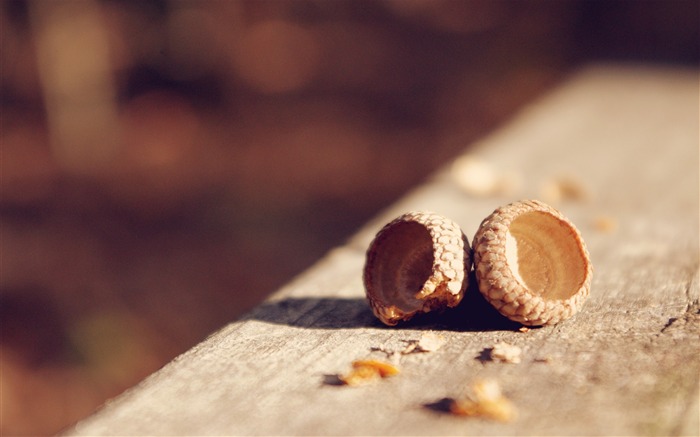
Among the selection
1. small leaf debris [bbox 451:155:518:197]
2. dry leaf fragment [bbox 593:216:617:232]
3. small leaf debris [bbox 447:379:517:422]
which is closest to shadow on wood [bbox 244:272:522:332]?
small leaf debris [bbox 447:379:517:422]

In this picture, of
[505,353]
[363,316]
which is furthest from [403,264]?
[505,353]

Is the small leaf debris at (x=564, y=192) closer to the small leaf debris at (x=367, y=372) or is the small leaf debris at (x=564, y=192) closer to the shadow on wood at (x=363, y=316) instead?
the shadow on wood at (x=363, y=316)

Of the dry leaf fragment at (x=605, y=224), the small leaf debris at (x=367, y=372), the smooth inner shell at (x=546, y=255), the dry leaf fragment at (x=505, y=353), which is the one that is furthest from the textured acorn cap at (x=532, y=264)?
the dry leaf fragment at (x=605, y=224)

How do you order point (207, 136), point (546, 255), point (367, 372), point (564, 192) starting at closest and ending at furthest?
1. point (367, 372)
2. point (546, 255)
3. point (564, 192)
4. point (207, 136)

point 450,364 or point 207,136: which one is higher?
point 450,364

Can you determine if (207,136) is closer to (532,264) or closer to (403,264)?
(403,264)

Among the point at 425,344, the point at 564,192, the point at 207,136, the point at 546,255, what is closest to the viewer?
the point at 425,344

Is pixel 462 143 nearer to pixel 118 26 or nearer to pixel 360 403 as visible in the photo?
pixel 118 26

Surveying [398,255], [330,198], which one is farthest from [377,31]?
[398,255]

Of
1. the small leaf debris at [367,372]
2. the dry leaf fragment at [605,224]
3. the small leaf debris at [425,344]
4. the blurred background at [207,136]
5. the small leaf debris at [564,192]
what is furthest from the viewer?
the blurred background at [207,136]
